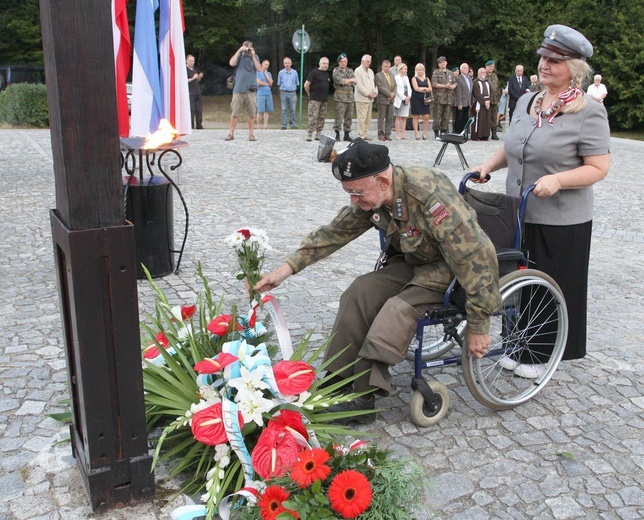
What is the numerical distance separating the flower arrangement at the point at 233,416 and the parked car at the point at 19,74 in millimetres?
26378

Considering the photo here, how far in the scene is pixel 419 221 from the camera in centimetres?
316

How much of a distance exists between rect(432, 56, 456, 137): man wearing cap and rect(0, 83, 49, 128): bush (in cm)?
1011

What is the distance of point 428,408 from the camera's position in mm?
3387

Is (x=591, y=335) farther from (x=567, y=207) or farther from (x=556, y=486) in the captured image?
(x=556, y=486)

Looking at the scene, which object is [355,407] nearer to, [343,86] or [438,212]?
[438,212]

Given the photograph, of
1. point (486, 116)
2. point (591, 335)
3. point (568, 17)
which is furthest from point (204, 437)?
point (568, 17)

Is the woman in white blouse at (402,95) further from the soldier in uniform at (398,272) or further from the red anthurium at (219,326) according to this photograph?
the red anthurium at (219,326)

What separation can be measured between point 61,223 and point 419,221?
4.91ft

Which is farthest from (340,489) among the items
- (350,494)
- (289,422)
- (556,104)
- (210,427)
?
(556,104)

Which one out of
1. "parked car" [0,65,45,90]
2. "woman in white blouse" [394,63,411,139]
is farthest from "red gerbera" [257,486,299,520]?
"parked car" [0,65,45,90]

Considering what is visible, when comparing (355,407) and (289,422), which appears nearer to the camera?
(289,422)

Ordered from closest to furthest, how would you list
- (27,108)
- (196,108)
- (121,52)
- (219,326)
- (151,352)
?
(219,326)
(151,352)
(121,52)
(196,108)
(27,108)

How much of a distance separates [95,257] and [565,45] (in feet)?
7.69

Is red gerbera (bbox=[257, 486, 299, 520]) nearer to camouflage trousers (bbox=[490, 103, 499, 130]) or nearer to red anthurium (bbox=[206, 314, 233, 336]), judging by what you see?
red anthurium (bbox=[206, 314, 233, 336])
